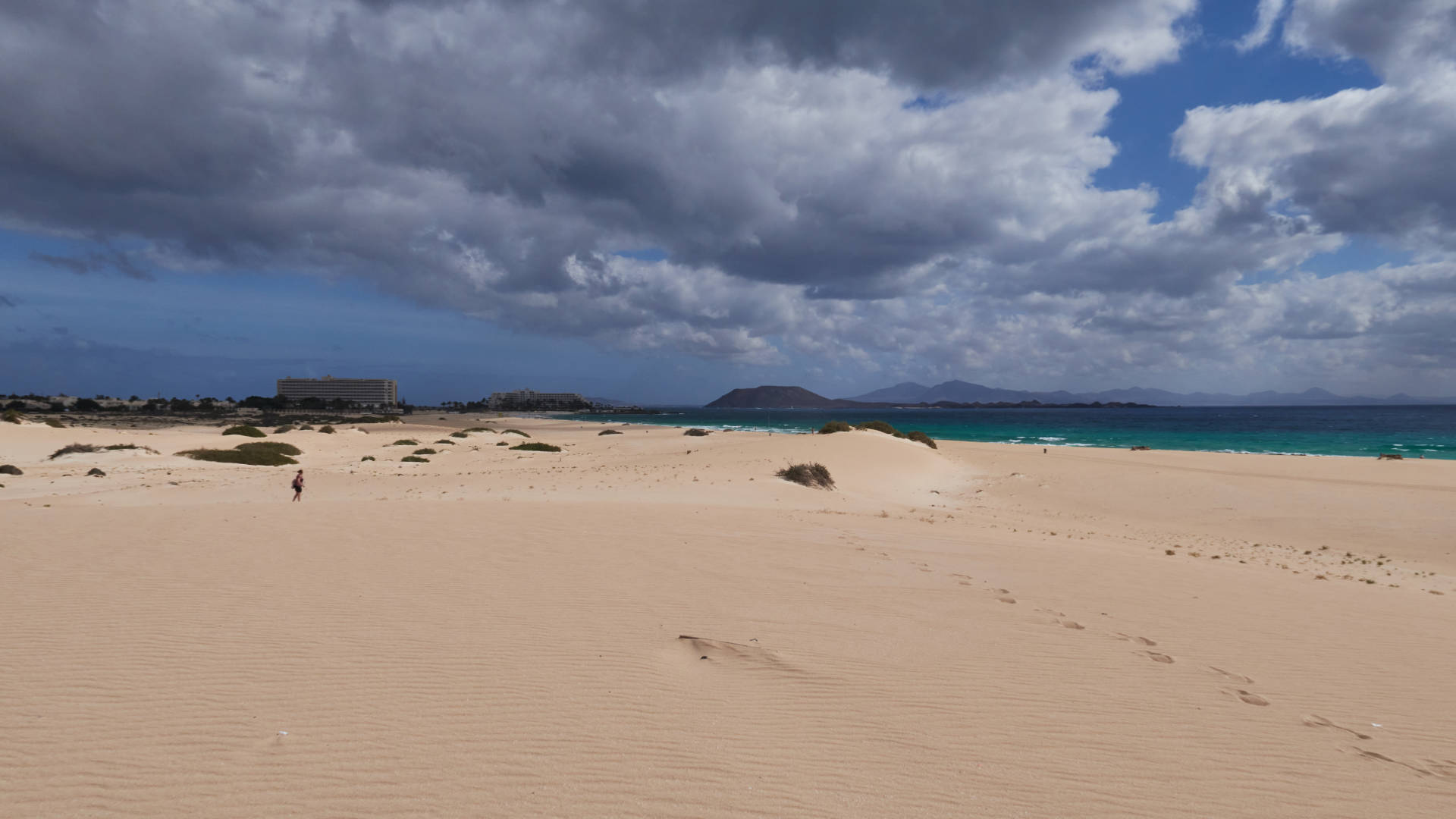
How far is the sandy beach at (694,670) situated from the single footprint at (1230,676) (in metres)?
0.05

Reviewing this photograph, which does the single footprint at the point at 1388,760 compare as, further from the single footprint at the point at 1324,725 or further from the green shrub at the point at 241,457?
the green shrub at the point at 241,457

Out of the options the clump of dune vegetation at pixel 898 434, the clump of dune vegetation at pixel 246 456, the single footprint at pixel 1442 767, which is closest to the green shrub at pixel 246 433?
the clump of dune vegetation at pixel 246 456

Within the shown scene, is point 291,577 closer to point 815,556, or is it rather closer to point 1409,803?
point 815,556

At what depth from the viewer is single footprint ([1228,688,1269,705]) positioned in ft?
16.8

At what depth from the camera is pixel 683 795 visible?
3596 millimetres

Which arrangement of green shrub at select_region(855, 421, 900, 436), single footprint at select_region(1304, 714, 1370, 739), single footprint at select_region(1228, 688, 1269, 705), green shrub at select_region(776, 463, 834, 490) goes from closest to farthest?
single footprint at select_region(1304, 714, 1370, 739), single footprint at select_region(1228, 688, 1269, 705), green shrub at select_region(776, 463, 834, 490), green shrub at select_region(855, 421, 900, 436)

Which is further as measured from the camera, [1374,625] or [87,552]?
[87,552]

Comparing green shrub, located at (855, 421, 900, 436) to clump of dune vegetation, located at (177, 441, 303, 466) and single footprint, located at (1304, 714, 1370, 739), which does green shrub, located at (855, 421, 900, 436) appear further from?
single footprint, located at (1304, 714, 1370, 739)

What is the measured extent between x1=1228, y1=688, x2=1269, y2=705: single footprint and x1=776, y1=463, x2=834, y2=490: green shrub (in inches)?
592

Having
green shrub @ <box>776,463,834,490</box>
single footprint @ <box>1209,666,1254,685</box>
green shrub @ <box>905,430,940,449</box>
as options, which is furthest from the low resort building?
single footprint @ <box>1209,666,1254,685</box>

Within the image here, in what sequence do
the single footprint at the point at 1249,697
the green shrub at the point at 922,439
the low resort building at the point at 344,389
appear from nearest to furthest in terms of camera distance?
the single footprint at the point at 1249,697, the green shrub at the point at 922,439, the low resort building at the point at 344,389

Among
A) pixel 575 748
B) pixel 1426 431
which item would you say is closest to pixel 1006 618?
pixel 575 748

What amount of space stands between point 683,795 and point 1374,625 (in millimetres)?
8552

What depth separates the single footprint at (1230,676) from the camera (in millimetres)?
5571
